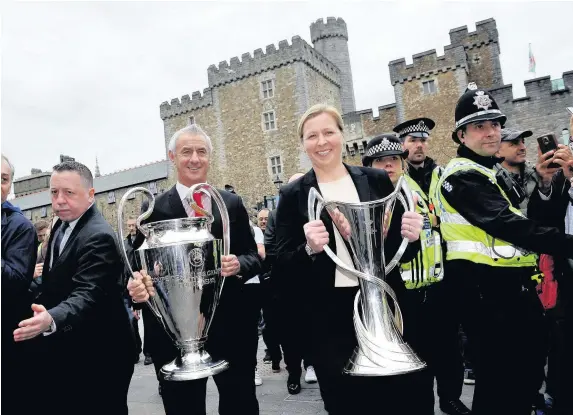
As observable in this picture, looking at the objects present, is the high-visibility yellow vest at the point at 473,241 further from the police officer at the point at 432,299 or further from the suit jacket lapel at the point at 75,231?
the suit jacket lapel at the point at 75,231

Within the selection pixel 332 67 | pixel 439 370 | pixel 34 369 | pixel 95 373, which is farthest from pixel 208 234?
pixel 332 67

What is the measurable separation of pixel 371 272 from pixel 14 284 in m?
1.68

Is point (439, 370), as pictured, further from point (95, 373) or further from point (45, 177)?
point (45, 177)

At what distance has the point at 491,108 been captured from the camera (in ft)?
7.75

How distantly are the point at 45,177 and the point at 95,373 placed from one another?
4939 cm

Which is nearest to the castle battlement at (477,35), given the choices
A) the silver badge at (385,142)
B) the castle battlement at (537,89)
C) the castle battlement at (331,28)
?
the castle battlement at (537,89)

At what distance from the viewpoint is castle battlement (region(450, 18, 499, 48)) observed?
21938 millimetres

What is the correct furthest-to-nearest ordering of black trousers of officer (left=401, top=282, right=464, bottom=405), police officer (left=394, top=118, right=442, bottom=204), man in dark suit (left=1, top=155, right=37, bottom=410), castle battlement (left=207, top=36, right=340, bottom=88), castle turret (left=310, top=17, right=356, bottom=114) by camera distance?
1. castle turret (left=310, top=17, right=356, bottom=114)
2. castle battlement (left=207, top=36, right=340, bottom=88)
3. police officer (left=394, top=118, right=442, bottom=204)
4. black trousers of officer (left=401, top=282, right=464, bottom=405)
5. man in dark suit (left=1, top=155, right=37, bottom=410)

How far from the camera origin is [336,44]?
110 feet

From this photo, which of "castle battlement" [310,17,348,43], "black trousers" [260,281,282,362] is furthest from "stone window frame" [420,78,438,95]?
"black trousers" [260,281,282,362]

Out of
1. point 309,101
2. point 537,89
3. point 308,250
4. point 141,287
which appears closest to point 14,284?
point 141,287

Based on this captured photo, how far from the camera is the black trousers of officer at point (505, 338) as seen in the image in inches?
79.8

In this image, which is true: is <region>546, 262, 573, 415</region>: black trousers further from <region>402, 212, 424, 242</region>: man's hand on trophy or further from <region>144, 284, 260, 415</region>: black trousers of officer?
<region>144, 284, 260, 415</region>: black trousers of officer

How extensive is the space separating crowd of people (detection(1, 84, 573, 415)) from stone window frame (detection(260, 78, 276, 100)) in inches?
969
